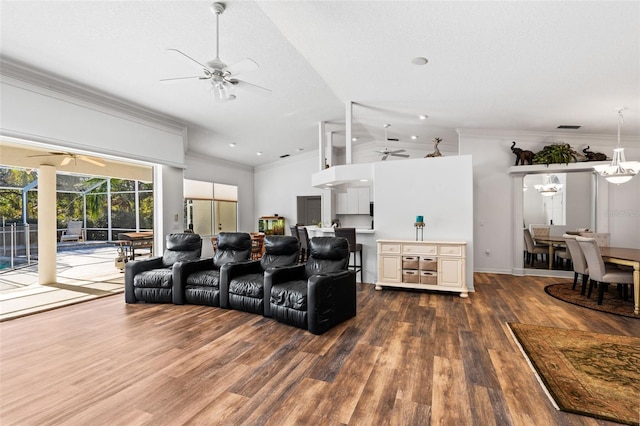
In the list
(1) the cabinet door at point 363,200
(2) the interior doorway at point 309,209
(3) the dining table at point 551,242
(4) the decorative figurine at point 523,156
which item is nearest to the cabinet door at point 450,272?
(3) the dining table at point 551,242

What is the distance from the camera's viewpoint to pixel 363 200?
372 inches

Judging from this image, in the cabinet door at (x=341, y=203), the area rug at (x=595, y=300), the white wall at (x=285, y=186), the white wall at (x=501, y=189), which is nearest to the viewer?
the area rug at (x=595, y=300)

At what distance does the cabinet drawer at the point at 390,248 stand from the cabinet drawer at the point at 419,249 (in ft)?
0.33

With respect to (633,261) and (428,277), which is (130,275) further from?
(633,261)

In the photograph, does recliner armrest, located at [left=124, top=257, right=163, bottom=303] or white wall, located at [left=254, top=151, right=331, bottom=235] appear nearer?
recliner armrest, located at [left=124, top=257, right=163, bottom=303]

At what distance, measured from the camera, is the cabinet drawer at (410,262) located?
17.3 feet

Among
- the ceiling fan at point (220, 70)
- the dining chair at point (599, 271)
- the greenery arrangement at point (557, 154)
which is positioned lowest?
the dining chair at point (599, 271)

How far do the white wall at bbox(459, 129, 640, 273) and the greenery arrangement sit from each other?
31 cm

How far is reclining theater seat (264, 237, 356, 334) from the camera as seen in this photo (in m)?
3.48

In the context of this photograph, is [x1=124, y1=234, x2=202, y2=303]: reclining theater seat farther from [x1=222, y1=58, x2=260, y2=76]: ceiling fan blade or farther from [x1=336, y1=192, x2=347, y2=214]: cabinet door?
[x1=336, y1=192, x2=347, y2=214]: cabinet door

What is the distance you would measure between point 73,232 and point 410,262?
30.4 ft

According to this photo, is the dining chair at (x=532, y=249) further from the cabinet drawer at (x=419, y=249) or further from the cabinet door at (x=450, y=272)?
the cabinet drawer at (x=419, y=249)

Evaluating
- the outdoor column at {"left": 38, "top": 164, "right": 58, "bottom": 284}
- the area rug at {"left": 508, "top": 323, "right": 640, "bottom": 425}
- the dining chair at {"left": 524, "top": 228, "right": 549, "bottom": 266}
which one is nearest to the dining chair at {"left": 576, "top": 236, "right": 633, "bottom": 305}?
the area rug at {"left": 508, "top": 323, "right": 640, "bottom": 425}

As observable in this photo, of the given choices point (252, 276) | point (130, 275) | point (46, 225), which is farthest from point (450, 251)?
point (46, 225)
